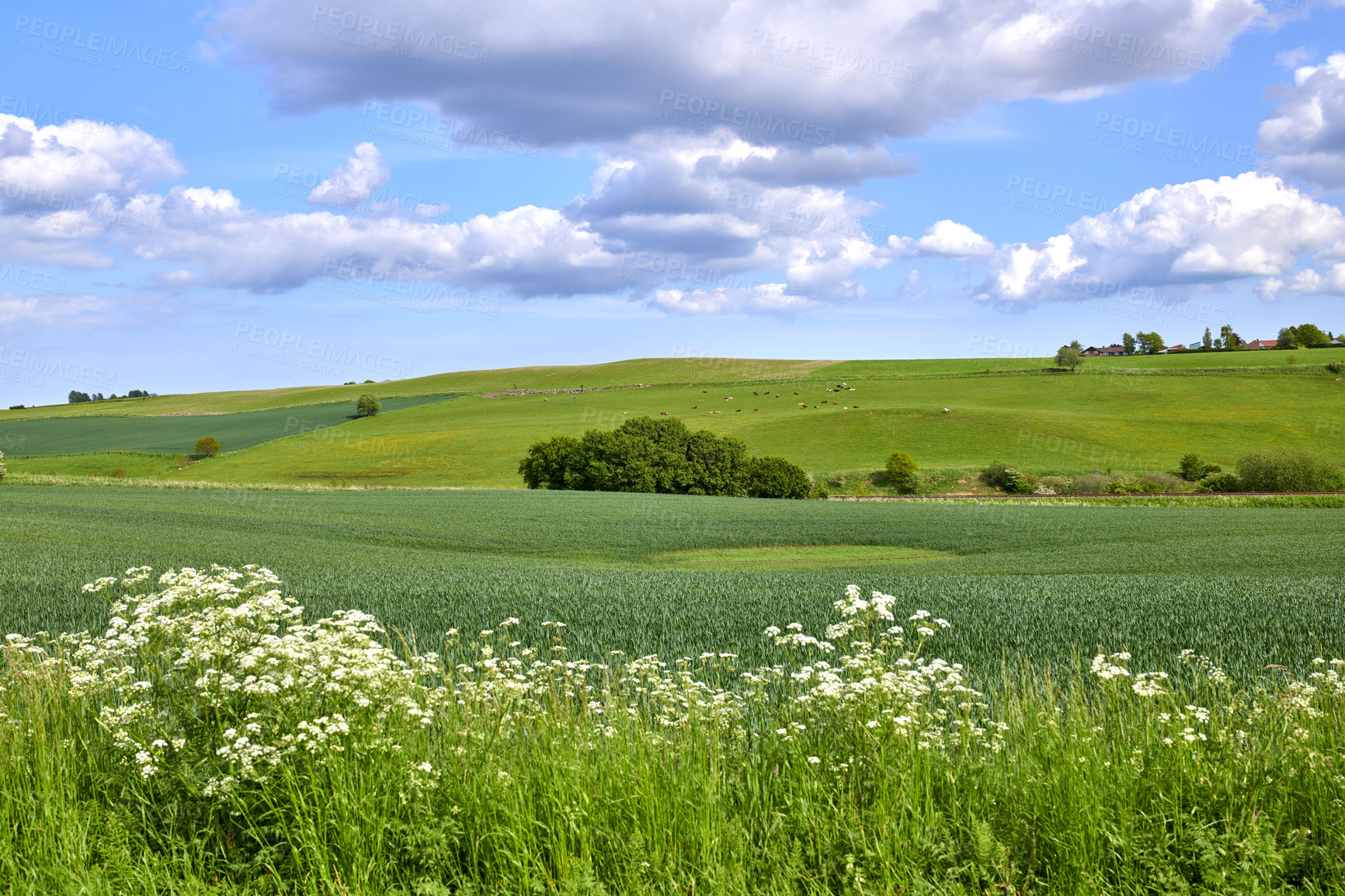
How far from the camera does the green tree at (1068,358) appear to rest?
365ft

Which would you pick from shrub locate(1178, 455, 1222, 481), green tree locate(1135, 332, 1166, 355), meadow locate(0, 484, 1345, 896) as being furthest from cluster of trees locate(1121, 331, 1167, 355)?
meadow locate(0, 484, 1345, 896)

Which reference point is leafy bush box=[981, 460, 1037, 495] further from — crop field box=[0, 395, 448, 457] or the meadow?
crop field box=[0, 395, 448, 457]

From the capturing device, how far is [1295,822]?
14.5ft

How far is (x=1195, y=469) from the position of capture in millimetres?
61562

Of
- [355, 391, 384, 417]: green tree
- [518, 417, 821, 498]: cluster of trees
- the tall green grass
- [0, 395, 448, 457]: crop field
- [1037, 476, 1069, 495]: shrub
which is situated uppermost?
[355, 391, 384, 417]: green tree

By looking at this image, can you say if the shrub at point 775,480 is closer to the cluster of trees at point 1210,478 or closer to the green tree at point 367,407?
the cluster of trees at point 1210,478

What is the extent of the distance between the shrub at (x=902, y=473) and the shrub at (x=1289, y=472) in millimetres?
22356

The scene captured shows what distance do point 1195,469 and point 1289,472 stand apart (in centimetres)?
714

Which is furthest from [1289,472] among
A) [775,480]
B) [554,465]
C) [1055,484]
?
[554,465]

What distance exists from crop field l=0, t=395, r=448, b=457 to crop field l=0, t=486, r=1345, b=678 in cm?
4359

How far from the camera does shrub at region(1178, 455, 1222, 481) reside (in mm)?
61188

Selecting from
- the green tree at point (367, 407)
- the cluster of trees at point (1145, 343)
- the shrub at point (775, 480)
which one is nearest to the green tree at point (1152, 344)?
the cluster of trees at point (1145, 343)

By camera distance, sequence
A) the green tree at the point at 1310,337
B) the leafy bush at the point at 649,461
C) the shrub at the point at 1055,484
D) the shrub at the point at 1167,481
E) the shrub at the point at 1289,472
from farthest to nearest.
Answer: the green tree at the point at 1310,337 → the shrub at the point at 1055,484 → the shrub at the point at 1167,481 → the leafy bush at the point at 649,461 → the shrub at the point at 1289,472

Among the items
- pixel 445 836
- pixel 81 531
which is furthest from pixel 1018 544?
pixel 81 531
